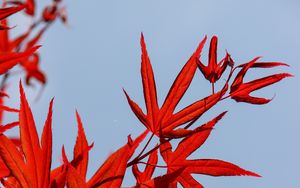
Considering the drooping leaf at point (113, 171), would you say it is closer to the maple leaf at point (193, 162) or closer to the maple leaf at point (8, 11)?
the maple leaf at point (193, 162)

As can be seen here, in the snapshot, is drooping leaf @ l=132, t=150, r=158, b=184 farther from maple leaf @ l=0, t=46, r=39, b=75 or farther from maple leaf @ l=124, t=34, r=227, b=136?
maple leaf @ l=0, t=46, r=39, b=75

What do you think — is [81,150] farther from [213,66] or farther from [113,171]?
[213,66]

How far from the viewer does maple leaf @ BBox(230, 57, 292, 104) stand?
78cm

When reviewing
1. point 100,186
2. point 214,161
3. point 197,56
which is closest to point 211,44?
point 197,56

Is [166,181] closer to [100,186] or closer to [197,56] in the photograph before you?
[100,186]

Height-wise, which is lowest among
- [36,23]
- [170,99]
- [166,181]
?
[166,181]

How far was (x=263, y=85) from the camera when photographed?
781 mm

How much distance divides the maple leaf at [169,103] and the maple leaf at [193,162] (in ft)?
0.09

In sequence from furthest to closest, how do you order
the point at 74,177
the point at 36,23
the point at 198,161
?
the point at 36,23
the point at 198,161
the point at 74,177

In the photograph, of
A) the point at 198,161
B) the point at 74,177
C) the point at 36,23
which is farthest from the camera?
the point at 36,23

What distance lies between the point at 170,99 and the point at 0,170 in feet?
0.93

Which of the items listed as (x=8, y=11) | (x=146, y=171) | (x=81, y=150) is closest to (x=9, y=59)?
(x=8, y=11)

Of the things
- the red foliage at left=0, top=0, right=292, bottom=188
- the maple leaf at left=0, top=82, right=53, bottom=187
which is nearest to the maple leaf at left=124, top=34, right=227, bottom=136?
the red foliage at left=0, top=0, right=292, bottom=188

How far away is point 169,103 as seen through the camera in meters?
0.77
